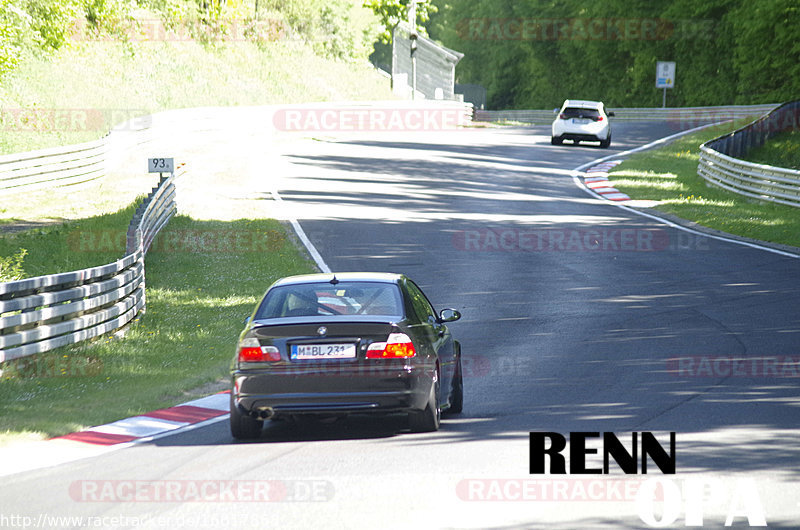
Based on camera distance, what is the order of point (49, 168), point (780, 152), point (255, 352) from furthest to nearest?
1. point (780, 152)
2. point (49, 168)
3. point (255, 352)

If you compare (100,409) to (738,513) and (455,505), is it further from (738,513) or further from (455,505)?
(738,513)

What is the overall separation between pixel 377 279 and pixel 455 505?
318cm

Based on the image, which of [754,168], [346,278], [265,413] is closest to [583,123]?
[754,168]

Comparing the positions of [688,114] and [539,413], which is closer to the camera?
[539,413]

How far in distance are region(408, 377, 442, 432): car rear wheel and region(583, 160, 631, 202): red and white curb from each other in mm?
23369

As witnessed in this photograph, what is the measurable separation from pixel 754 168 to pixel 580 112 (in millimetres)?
15441

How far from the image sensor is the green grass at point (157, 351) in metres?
10.7

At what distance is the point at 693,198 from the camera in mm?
31484

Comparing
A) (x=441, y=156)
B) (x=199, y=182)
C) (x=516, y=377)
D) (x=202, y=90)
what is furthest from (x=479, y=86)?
(x=516, y=377)

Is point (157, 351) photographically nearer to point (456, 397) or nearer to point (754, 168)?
point (456, 397)

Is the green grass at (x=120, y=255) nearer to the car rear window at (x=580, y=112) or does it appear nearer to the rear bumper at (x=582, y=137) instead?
the rear bumper at (x=582, y=137)

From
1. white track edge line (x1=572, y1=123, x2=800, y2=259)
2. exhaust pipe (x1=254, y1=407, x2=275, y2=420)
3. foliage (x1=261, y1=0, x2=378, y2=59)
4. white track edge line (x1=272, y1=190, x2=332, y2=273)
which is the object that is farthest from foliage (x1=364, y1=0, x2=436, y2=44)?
exhaust pipe (x1=254, y1=407, x2=275, y2=420)

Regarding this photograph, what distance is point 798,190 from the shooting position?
27.8 meters

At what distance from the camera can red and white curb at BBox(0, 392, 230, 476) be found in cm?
861
